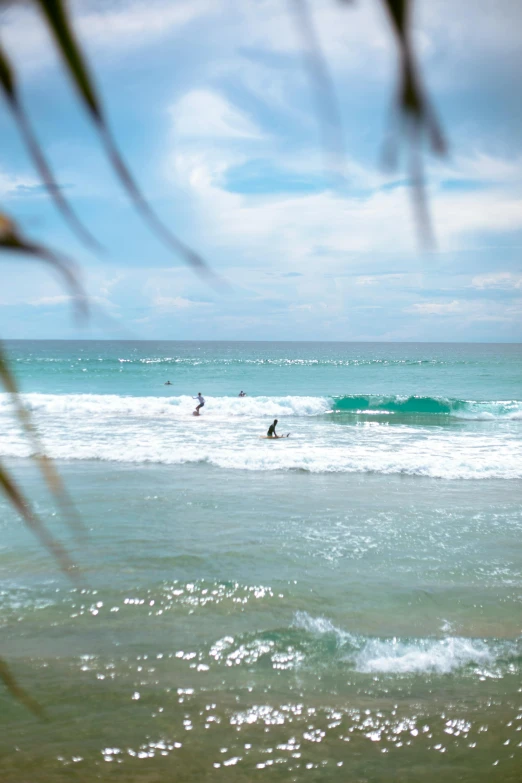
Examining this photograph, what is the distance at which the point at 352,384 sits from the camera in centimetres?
5588

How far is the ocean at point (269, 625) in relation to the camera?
451cm

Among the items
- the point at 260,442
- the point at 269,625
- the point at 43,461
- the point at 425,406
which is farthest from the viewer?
the point at 425,406

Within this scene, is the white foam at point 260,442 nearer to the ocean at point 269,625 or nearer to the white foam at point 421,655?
→ the ocean at point 269,625

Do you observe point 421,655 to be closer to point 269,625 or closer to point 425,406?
point 269,625

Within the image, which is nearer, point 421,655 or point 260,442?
point 421,655

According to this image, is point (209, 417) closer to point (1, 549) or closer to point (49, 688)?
point (1, 549)

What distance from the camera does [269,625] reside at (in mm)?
6406

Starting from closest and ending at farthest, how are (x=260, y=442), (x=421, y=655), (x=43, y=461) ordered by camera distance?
(x=43, y=461)
(x=421, y=655)
(x=260, y=442)

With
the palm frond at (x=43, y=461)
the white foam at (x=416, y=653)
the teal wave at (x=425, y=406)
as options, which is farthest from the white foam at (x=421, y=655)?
the teal wave at (x=425, y=406)

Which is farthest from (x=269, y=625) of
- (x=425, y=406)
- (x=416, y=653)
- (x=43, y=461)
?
(x=425, y=406)

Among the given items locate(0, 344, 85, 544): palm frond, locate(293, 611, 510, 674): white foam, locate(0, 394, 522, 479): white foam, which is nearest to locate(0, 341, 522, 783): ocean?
locate(293, 611, 510, 674): white foam

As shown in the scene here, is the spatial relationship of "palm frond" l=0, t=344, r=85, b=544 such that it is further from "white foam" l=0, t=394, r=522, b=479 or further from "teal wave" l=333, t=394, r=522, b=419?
"teal wave" l=333, t=394, r=522, b=419

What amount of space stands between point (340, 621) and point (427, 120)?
21.8 feet

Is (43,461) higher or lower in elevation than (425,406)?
higher
